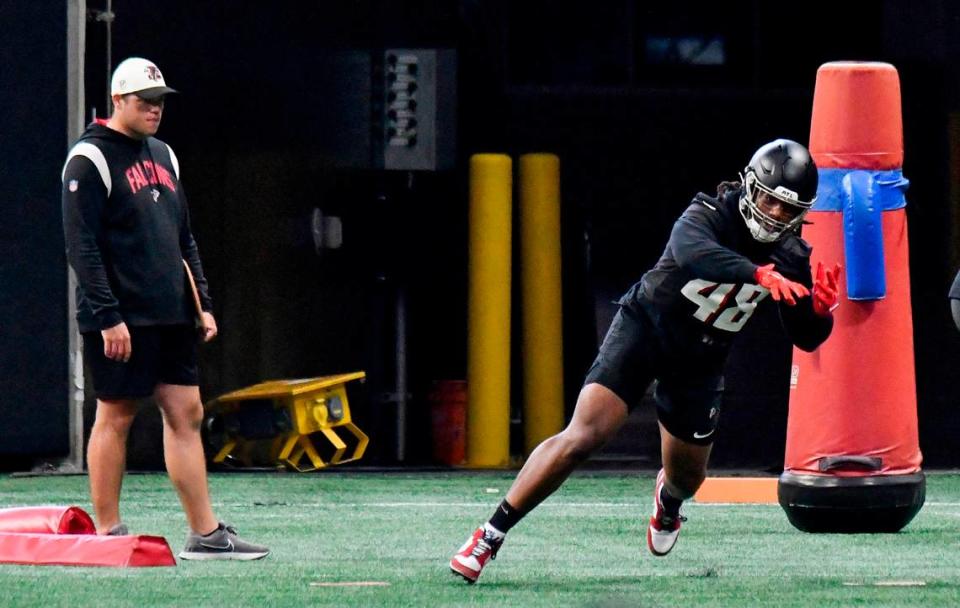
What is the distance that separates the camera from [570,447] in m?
7.12

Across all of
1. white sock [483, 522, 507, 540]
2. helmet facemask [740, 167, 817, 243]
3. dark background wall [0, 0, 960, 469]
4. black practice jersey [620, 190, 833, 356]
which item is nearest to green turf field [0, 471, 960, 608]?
white sock [483, 522, 507, 540]

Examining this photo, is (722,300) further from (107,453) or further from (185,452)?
(107,453)

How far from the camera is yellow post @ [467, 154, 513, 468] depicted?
13.9 m

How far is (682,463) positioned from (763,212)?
1.16 metres

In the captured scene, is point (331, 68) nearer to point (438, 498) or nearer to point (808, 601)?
A: point (438, 498)

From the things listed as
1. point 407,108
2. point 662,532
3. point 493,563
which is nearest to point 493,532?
point 493,563

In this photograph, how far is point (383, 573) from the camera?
7227 mm

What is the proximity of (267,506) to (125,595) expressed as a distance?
3845 mm

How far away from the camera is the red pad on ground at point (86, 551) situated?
719 cm

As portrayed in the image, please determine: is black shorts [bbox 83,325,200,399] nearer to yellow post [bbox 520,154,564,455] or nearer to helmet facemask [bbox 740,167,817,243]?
helmet facemask [bbox 740,167,817,243]

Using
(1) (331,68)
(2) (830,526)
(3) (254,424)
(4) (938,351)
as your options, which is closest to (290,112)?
(1) (331,68)

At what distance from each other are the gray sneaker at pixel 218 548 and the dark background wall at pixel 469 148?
4933 mm

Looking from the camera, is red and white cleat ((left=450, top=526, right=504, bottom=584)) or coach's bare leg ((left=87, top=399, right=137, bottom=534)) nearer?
red and white cleat ((left=450, top=526, right=504, bottom=584))

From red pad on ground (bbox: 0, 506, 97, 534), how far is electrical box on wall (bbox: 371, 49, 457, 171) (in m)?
6.43
